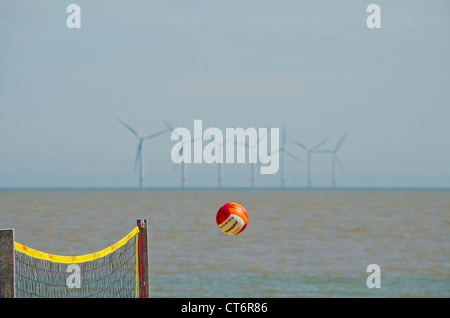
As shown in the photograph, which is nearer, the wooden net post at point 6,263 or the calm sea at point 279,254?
the wooden net post at point 6,263

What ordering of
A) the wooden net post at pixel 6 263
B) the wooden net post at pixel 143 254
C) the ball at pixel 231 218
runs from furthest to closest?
1. the ball at pixel 231 218
2. the wooden net post at pixel 143 254
3. the wooden net post at pixel 6 263

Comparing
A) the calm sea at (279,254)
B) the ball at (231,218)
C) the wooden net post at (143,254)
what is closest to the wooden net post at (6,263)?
the wooden net post at (143,254)

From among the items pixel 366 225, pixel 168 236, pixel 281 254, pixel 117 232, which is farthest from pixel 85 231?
pixel 366 225

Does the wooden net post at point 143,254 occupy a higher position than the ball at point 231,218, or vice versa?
the ball at point 231,218

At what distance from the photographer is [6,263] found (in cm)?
812

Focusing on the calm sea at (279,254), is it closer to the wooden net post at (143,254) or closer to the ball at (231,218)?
the ball at (231,218)

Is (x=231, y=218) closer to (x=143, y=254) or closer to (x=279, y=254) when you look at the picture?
(x=143, y=254)

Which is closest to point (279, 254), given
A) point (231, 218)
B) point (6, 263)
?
point (231, 218)

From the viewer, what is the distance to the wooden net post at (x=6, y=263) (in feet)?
26.5

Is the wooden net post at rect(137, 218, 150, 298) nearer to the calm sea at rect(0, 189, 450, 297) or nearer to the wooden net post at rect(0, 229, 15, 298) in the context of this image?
the wooden net post at rect(0, 229, 15, 298)

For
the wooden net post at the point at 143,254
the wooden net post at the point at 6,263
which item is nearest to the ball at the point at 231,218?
the wooden net post at the point at 143,254

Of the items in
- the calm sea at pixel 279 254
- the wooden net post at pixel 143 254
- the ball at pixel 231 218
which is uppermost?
the ball at pixel 231 218

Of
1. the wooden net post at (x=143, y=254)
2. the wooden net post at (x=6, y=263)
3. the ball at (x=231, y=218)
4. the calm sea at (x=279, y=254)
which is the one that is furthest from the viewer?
the calm sea at (x=279, y=254)
